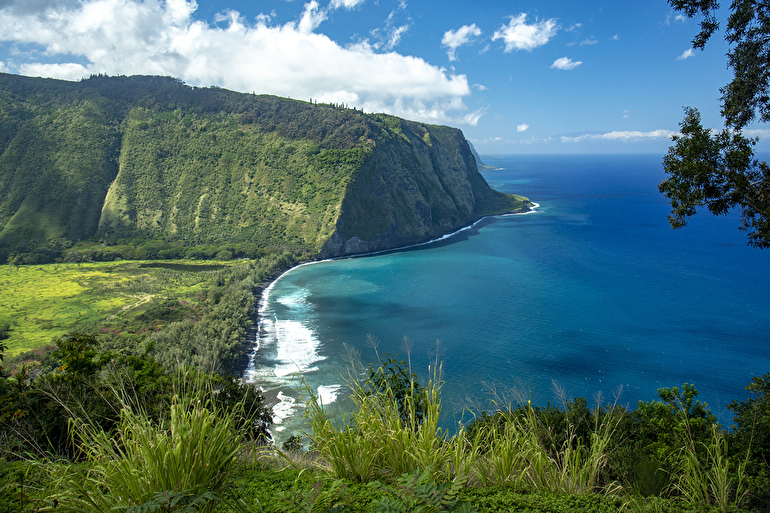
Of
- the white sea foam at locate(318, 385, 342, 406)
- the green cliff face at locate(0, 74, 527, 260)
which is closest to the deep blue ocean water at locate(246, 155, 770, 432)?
the white sea foam at locate(318, 385, 342, 406)

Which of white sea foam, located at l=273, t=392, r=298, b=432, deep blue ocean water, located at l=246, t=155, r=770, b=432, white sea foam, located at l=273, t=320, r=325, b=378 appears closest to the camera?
white sea foam, located at l=273, t=392, r=298, b=432

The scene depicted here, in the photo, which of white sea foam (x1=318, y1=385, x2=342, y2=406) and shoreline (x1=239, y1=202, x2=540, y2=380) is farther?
shoreline (x1=239, y1=202, x2=540, y2=380)

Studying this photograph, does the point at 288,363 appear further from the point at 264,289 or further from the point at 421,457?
the point at 421,457

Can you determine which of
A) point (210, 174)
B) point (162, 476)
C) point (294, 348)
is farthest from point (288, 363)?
point (210, 174)

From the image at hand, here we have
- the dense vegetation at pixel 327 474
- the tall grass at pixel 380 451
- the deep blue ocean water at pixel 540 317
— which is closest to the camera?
the dense vegetation at pixel 327 474

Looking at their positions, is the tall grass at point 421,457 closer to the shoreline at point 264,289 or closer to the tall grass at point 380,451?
the tall grass at point 380,451

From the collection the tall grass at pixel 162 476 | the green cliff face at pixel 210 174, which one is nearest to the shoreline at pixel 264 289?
the green cliff face at pixel 210 174

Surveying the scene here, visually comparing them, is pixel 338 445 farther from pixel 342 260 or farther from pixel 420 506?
pixel 342 260

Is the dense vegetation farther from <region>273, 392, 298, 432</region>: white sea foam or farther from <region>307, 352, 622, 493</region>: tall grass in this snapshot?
<region>273, 392, 298, 432</region>: white sea foam
